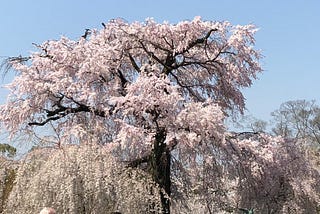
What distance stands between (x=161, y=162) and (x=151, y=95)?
1.50 m

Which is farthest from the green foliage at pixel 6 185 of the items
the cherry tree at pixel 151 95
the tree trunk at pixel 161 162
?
the tree trunk at pixel 161 162

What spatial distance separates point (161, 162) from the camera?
10641mm

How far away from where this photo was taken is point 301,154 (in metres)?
12.9

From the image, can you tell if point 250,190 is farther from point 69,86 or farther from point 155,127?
point 69,86

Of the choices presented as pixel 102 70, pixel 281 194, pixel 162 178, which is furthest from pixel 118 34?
pixel 281 194

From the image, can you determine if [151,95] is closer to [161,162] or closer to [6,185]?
[161,162]

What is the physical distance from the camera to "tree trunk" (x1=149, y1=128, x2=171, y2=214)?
33.7 ft

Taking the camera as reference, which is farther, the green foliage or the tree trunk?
the tree trunk

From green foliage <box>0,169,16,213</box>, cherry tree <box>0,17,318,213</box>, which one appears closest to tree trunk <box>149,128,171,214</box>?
cherry tree <box>0,17,318,213</box>

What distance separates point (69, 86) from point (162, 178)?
274 centimetres

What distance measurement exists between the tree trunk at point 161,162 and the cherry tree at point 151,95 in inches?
0.8

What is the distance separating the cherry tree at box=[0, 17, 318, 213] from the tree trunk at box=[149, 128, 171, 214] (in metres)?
0.02

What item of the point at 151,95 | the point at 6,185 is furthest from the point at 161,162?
the point at 6,185

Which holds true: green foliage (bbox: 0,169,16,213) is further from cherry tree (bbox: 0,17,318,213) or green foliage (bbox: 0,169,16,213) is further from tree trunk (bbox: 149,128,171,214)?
tree trunk (bbox: 149,128,171,214)
